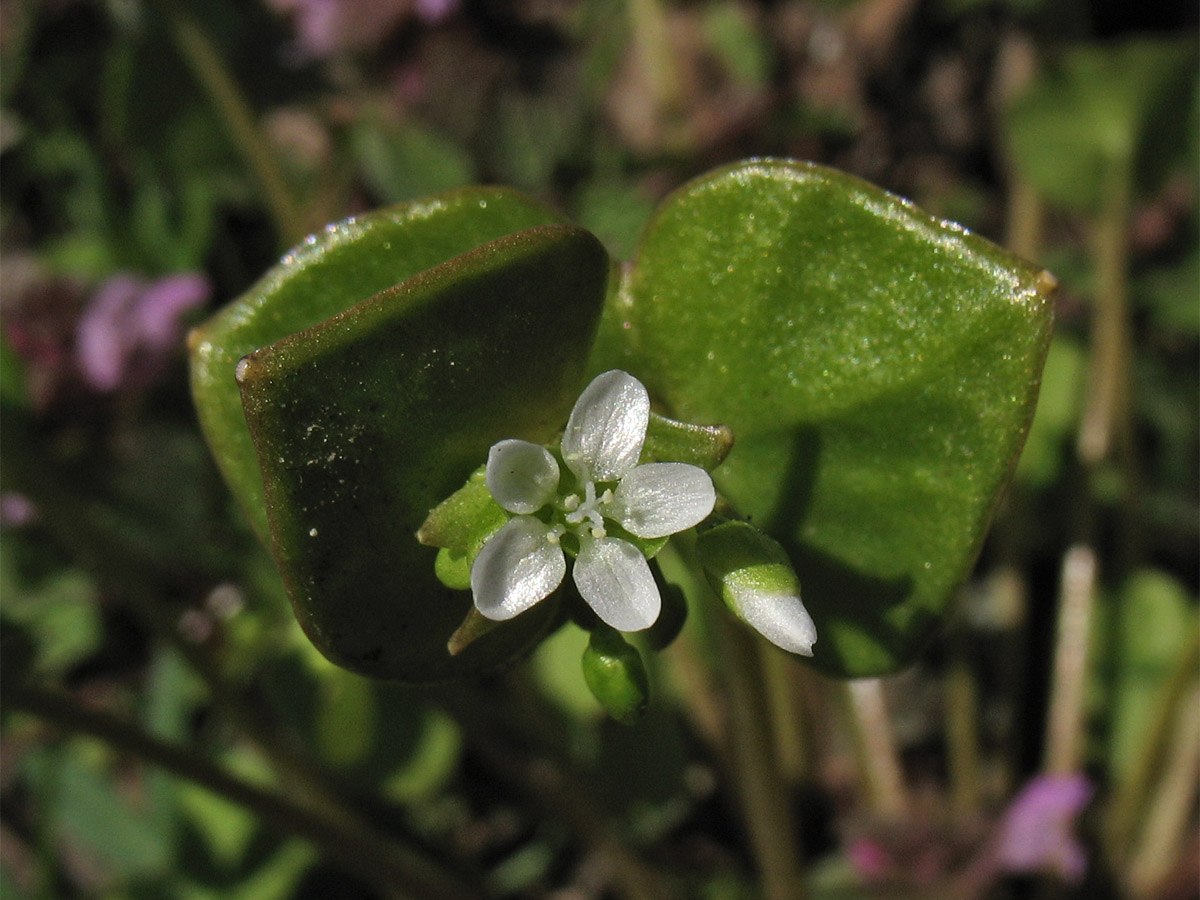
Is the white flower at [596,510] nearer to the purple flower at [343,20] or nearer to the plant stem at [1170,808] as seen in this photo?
the plant stem at [1170,808]

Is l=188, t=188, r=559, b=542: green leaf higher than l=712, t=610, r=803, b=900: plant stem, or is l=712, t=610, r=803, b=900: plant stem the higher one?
l=188, t=188, r=559, b=542: green leaf

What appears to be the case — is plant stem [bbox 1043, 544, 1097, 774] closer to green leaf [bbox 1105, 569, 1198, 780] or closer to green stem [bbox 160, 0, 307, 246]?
green leaf [bbox 1105, 569, 1198, 780]

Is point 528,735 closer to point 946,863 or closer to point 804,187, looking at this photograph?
point 946,863

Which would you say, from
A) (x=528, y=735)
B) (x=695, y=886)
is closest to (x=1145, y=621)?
(x=695, y=886)

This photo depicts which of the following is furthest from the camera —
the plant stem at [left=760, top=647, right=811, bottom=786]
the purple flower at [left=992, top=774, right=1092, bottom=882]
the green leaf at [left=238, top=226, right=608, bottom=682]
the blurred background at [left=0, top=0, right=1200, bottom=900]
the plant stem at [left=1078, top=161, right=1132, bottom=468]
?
the plant stem at [left=1078, top=161, right=1132, bottom=468]

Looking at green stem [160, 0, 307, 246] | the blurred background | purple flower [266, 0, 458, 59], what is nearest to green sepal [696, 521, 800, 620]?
the blurred background

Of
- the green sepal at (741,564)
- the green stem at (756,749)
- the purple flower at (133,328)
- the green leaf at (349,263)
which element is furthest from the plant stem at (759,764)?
the purple flower at (133,328)
